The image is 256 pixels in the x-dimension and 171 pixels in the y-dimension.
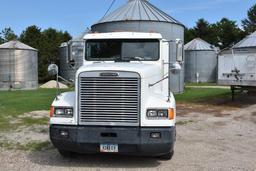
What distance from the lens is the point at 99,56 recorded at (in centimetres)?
945

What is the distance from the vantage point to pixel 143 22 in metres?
27.8

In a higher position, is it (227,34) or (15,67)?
(227,34)

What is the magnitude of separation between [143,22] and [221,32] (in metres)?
57.2

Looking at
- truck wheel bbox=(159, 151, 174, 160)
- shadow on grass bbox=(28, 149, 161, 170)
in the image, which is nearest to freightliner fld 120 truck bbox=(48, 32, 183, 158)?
shadow on grass bbox=(28, 149, 161, 170)

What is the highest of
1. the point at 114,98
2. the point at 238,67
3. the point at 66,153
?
the point at 238,67

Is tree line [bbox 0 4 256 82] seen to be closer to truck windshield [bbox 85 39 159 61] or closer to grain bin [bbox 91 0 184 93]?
grain bin [bbox 91 0 184 93]

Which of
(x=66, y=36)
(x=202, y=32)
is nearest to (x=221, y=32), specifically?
(x=202, y=32)

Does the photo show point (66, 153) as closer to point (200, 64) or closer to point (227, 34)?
point (200, 64)

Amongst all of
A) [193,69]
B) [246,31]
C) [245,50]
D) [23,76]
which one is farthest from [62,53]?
[246,31]

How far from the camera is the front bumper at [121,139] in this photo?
760 cm

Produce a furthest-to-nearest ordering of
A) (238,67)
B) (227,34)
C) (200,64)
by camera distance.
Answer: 1. (227,34)
2. (200,64)
3. (238,67)

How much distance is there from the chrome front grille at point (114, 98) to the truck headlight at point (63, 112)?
41 cm

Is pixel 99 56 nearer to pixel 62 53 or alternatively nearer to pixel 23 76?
pixel 23 76

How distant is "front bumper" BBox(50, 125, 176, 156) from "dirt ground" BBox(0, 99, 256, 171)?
477 mm
